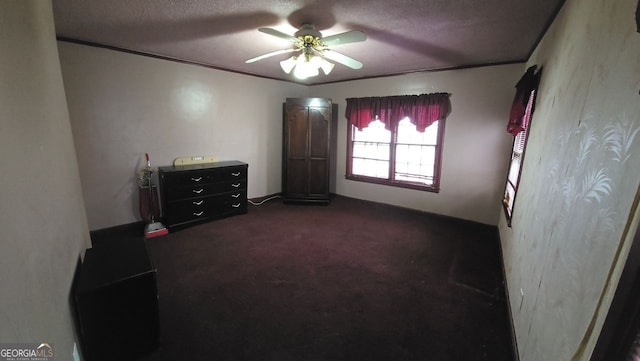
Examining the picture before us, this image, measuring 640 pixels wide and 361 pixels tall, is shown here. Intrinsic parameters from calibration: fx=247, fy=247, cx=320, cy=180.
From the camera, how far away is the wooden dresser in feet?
11.1

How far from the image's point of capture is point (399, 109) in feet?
13.8

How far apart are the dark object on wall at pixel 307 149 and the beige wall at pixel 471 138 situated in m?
1.22

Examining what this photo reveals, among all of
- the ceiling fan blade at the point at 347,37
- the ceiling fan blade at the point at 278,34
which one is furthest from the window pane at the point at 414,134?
the ceiling fan blade at the point at 278,34

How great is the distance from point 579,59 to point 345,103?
12.6ft

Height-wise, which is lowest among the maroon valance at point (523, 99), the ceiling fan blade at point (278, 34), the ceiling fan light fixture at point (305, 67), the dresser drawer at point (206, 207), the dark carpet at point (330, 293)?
the dark carpet at point (330, 293)

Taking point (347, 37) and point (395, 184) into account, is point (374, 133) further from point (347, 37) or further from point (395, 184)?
point (347, 37)

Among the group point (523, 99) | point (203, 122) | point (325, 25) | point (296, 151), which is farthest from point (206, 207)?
point (523, 99)

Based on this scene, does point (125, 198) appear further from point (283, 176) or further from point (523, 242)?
point (523, 242)

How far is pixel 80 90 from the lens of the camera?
290cm

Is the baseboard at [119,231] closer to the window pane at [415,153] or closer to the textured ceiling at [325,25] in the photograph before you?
the textured ceiling at [325,25]

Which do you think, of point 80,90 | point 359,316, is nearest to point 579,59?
point 359,316

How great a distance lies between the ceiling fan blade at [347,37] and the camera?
6.56 feet

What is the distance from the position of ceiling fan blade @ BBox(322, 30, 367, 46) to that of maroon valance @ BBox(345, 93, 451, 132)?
228 centimetres

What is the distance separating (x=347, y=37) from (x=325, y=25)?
1.25ft
